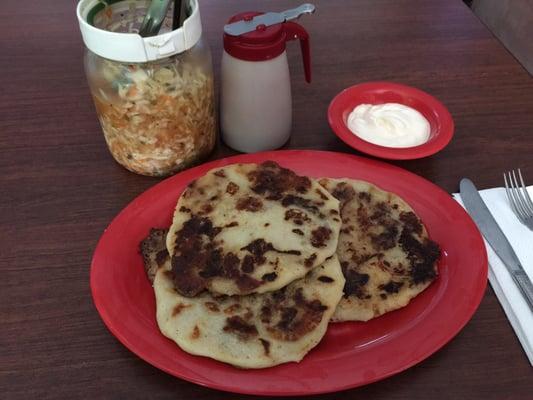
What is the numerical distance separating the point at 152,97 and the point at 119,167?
28 cm

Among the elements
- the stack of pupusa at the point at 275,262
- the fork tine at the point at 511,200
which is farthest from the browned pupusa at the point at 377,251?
the fork tine at the point at 511,200

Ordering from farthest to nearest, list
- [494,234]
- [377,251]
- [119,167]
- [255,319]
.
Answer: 1. [119,167]
2. [494,234]
3. [377,251]
4. [255,319]

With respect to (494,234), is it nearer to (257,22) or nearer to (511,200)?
(511,200)

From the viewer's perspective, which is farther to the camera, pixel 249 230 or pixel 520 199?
pixel 520 199

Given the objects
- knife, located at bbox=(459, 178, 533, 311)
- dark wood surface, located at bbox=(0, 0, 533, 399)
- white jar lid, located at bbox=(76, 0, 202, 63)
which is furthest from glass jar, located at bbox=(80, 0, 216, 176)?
knife, located at bbox=(459, 178, 533, 311)

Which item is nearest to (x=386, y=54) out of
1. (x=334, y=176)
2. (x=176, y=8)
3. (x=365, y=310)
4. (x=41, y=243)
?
(x=334, y=176)

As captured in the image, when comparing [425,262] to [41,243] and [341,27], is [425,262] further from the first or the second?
[341,27]

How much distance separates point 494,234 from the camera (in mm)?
1089

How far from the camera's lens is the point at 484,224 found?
1113 mm

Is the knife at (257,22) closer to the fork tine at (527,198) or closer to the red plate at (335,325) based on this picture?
the red plate at (335,325)

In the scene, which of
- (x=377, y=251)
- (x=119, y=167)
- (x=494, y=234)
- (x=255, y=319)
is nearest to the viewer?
(x=255, y=319)

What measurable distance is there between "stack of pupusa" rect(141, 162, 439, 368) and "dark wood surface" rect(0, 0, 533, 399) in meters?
0.12

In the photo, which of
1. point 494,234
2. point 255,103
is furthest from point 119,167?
point 494,234

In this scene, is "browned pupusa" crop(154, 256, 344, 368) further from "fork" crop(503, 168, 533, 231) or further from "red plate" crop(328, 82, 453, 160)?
"fork" crop(503, 168, 533, 231)
